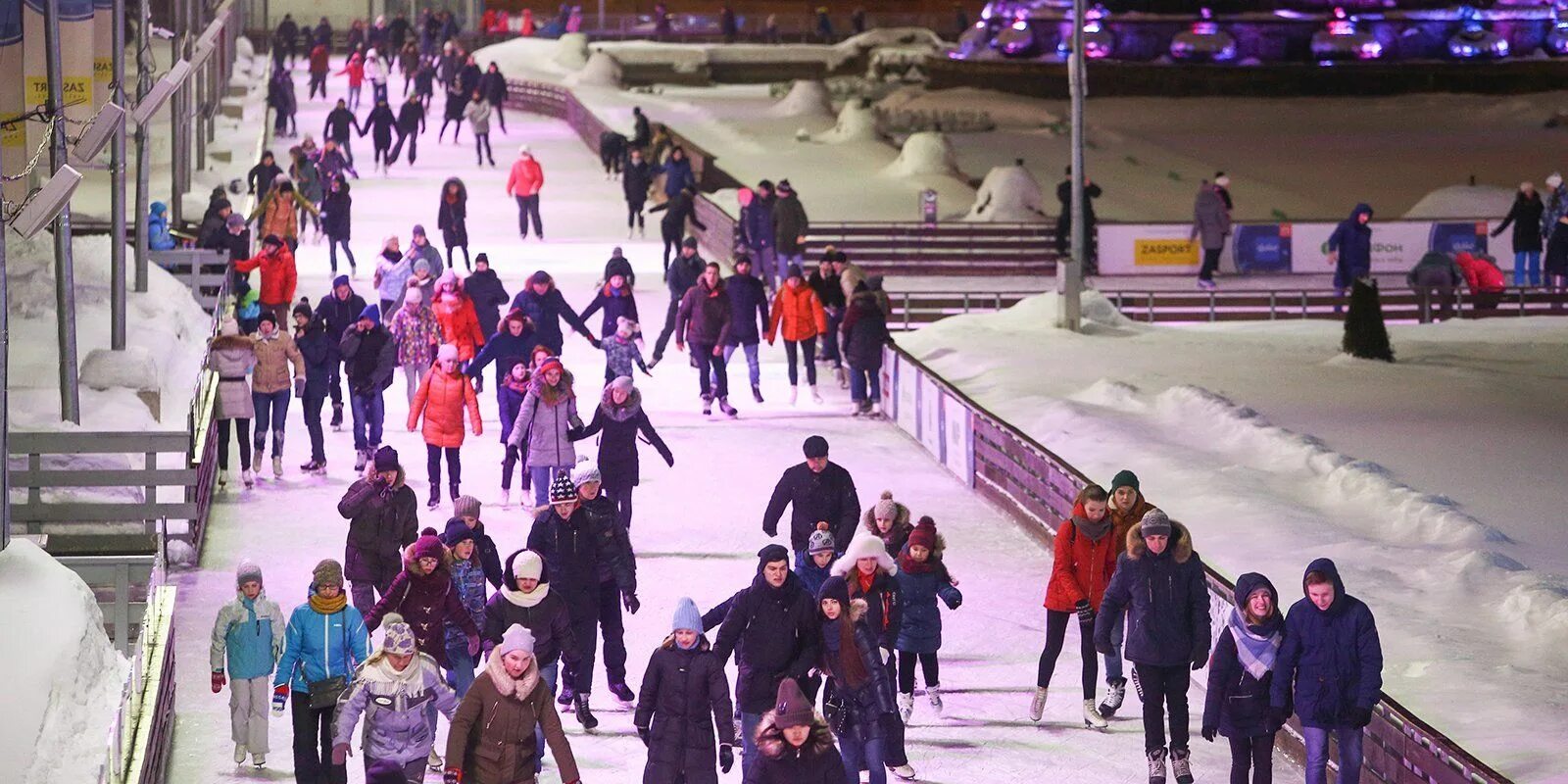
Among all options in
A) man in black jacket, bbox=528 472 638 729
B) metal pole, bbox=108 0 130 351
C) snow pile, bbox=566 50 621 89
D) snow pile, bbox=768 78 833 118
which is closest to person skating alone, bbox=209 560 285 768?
man in black jacket, bbox=528 472 638 729

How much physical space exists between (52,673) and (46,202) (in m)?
5.00

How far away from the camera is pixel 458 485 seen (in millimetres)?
17859

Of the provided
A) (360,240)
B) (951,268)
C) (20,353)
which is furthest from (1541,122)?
(20,353)

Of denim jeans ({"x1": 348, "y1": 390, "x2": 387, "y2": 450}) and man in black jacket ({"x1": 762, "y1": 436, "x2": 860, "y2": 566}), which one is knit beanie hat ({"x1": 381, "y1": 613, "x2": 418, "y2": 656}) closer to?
man in black jacket ({"x1": 762, "y1": 436, "x2": 860, "y2": 566})

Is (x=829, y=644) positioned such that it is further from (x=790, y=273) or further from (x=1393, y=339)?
(x=1393, y=339)

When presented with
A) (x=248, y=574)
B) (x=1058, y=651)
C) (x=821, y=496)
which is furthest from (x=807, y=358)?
(x=248, y=574)

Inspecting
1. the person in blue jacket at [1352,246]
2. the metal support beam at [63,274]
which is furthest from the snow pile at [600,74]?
the metal support beam at [63,274]

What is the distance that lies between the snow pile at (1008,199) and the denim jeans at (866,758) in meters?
23.8

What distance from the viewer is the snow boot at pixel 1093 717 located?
12633 mm

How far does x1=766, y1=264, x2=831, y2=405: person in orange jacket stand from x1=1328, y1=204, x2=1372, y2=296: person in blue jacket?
9090 millimetres

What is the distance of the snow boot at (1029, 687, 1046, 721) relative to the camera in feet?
41.5

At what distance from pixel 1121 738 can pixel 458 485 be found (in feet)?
22.5

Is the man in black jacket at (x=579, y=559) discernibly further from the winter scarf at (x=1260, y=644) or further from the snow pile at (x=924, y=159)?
the snow pile at (x=924, y=159)

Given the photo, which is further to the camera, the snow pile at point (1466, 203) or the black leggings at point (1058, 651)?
the snow pile at point (1466, 203)
